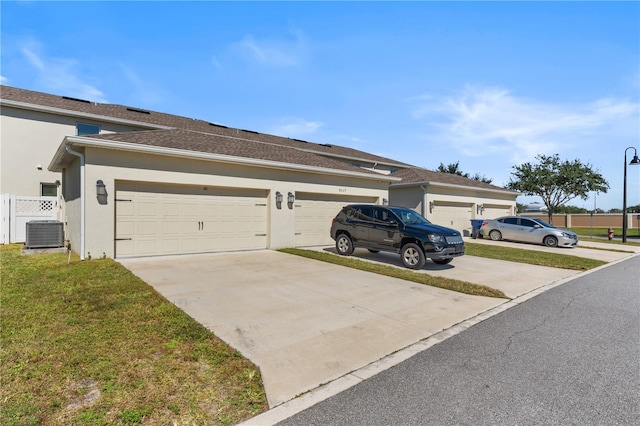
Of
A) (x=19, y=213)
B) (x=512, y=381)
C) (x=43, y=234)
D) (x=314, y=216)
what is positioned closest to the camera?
(x=512, y=381)

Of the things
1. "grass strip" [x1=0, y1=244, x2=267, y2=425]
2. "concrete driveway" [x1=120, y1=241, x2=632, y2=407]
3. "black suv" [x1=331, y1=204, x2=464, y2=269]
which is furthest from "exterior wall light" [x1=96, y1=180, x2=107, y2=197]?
"black suv" [x1=331, y1=204, x2=464, y2=269]

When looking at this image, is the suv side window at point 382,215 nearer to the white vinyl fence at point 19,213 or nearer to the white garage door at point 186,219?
the white garage door at point 186,219

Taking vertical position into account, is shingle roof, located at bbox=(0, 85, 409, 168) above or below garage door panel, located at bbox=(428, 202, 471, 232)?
above

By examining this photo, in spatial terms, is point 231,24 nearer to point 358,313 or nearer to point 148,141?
point 148,141

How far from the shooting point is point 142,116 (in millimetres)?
17406

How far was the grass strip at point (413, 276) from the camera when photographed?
6765mm

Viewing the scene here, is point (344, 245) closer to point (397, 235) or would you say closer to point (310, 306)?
point (397, 235)

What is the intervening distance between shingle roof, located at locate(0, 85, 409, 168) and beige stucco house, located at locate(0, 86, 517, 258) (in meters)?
0.10

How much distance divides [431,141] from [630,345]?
46.9 ft

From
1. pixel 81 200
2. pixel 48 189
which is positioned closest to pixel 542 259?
pixel 81 200

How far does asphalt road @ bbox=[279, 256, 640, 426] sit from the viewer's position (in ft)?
8.52

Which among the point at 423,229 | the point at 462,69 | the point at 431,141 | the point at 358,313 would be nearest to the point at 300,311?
the point at 358,313

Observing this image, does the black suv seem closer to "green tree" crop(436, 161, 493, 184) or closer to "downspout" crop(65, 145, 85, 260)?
"downspout" crop(65, 145, 85, 260)

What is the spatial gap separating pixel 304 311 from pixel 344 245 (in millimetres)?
6121
